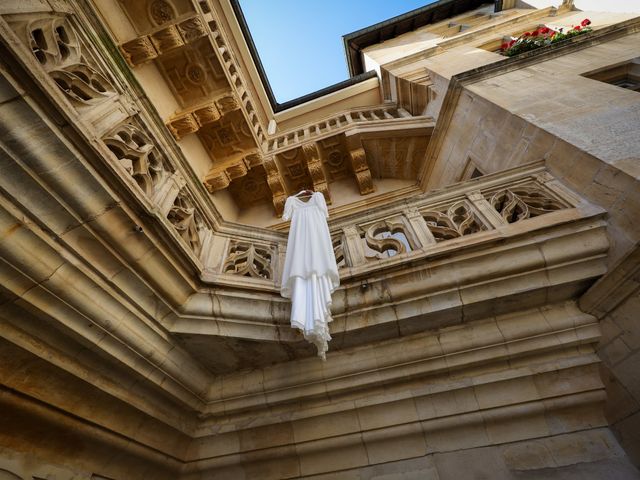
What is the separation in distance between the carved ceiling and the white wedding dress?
12.8 ft

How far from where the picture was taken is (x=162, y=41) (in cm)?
523

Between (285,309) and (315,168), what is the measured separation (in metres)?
4.52

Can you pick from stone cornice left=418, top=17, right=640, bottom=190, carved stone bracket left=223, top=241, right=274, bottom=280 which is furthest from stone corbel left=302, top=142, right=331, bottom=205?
carved stone bracket left=223, top=241, right=274, bottom=280

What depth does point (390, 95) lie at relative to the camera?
8.02m

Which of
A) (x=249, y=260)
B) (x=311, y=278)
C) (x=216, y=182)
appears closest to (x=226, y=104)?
(x=216, y=182)

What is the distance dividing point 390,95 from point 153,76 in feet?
19.3

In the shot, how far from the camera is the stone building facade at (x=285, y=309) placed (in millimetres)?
1606

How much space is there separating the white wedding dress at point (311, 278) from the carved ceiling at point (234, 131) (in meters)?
3.90

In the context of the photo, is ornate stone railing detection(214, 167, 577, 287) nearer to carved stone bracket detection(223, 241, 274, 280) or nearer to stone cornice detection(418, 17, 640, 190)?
carved stone bracket detection(223, 241, 274, 280)

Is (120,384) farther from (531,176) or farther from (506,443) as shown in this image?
(531,176)

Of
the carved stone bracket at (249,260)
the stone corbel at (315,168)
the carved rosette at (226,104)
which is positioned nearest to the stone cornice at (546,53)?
the stone corbel at (315,168)

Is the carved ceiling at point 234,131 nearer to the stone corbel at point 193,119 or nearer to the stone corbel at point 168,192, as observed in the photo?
the stone corbel at point 193,119

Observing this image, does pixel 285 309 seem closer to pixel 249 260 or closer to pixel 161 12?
pixel 249 260

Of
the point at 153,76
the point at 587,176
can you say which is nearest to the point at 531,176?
the point at 587,176
